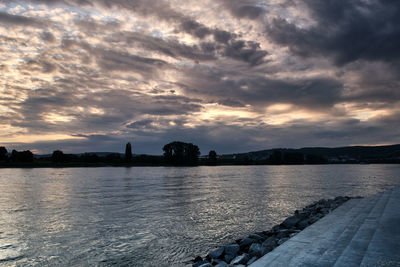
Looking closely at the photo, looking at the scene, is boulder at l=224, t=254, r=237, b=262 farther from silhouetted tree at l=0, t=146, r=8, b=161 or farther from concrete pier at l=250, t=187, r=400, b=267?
silhouetted tree at l=0, t=146, r=8, b=161


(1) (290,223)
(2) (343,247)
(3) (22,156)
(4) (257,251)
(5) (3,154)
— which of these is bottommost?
(1) (290,223)

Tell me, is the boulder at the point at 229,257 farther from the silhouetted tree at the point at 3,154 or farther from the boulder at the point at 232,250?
the silhouetted tree at the point at 3,154

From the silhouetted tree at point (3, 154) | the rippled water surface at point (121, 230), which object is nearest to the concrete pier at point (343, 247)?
the rippled water surface at point (121, 230)

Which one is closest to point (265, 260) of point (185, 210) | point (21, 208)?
point (185, 210)

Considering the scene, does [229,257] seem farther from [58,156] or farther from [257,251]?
[58,156]

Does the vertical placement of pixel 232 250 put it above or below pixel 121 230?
above

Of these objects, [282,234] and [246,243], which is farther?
[282,234]

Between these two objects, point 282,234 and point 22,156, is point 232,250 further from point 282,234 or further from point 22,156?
point 22,156

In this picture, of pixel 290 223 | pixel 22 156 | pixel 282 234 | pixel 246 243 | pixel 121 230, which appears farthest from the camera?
pixel 22 156

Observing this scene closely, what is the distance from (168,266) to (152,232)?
5.72 meters

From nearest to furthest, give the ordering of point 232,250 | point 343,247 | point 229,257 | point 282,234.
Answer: point 343,247 → point 229,257 → point 232,250 → point 282,234

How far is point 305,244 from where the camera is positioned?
9.38 m

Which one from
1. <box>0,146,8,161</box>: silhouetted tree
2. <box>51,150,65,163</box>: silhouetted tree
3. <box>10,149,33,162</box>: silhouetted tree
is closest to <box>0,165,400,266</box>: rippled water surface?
<box>51,150,65,163</box>: silhouetted tree

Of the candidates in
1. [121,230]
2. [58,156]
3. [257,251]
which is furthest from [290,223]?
[58,156]
